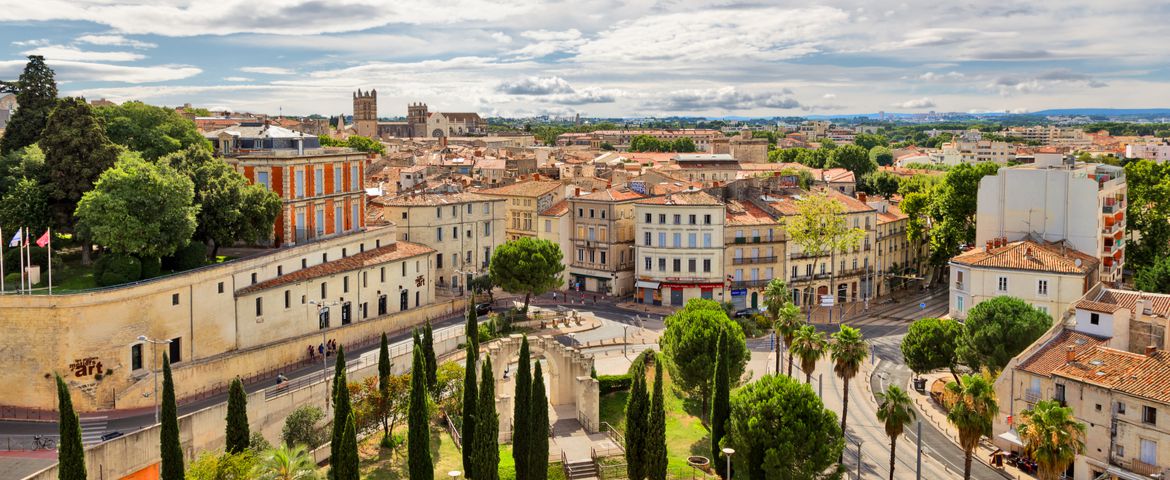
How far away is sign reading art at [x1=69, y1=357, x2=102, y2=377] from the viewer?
5178 centimetres

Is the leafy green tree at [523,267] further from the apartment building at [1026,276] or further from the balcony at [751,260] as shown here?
the apartment building at [1026,276]

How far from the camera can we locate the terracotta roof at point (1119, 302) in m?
57.4

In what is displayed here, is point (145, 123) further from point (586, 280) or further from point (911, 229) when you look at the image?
point (911, 229)

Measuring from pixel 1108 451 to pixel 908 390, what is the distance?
18.0 metres

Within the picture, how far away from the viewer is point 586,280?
312 feet

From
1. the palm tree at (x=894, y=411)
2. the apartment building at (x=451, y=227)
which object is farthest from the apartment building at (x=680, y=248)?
the palm tree at (x=894, y=411)

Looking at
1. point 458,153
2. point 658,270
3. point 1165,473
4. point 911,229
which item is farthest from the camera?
point 458,153

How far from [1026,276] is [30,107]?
7354 cm

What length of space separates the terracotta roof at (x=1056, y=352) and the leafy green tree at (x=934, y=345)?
699cm

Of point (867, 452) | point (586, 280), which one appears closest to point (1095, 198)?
point (867, 452)

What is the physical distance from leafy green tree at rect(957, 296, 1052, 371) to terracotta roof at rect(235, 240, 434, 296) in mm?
42669

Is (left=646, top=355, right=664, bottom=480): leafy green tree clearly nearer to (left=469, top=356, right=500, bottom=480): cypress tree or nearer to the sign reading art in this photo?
(left=469, top=356, right=500, bottom=480): cypress tree

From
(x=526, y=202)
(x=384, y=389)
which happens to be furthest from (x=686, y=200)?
(x=384, y=389)

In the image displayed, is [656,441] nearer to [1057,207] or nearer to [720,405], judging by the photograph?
[720,405]
